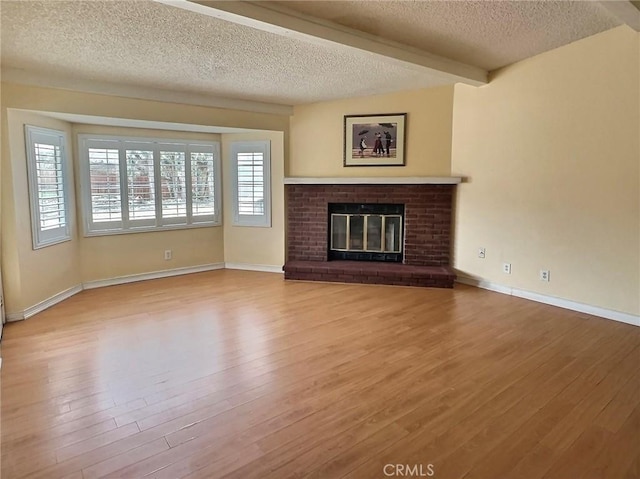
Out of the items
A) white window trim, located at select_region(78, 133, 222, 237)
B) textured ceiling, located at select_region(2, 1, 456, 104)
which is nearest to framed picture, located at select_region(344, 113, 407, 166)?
textured ceiling, located at select_region(2, 1, 456, 104)

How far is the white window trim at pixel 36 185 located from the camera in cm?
395

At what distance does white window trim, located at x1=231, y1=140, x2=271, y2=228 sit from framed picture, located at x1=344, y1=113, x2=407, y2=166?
114cm

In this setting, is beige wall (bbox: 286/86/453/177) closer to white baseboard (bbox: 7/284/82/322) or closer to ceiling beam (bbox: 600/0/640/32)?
ceiling beam (bbox: 600/0/640/32)

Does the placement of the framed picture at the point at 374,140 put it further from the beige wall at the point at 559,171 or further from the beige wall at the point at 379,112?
the beige wall at the point at 559,171

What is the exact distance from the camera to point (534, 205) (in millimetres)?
4293

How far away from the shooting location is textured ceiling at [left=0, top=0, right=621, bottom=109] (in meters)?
2.74

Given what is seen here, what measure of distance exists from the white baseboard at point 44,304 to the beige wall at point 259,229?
208cm

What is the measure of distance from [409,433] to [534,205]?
319 cm

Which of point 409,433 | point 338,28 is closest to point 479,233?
point 338,28

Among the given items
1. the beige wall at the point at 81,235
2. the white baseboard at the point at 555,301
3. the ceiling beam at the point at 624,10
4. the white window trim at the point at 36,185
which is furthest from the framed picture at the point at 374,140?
the white window trim at the point at 36,185

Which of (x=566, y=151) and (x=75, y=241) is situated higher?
(x=566, y=151)

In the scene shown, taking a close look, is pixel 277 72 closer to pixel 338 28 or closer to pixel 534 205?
pixel 338 28

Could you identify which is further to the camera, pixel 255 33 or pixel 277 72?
pixel 277 72

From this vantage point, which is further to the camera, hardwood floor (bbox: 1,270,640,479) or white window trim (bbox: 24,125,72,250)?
white window trim (bbox: 24,125,72,250)
